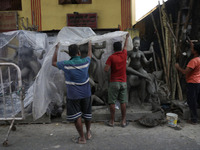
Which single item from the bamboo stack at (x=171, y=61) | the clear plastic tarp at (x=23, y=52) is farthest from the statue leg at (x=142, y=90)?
the clear plastic tarp at (x=23, y=52)

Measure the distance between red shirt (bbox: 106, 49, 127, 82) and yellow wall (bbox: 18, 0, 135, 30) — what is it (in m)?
4.97

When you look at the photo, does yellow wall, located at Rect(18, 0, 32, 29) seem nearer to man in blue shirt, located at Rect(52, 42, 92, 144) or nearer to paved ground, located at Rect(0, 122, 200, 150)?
paved ground, located at Rect(0, 122, 200, 150)

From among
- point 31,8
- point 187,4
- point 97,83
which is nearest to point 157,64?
point 187,4

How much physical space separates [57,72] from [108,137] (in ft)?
5.90

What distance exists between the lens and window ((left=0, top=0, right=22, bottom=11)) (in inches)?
312

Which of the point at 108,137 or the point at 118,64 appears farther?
the point at 118,64

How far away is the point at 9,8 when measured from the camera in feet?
26.0

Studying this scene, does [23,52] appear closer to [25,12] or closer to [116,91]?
[116,91]

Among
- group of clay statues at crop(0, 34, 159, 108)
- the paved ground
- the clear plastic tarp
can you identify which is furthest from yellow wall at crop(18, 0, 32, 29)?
the paved ground

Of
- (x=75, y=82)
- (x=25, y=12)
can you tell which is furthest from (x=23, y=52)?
(x=25, y=12)

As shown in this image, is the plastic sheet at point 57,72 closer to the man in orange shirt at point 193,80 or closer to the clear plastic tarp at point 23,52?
the clear plastic tarp at point 23,52

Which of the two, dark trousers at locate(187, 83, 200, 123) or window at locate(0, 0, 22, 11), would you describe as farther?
window at locate(0, 0, 22, 11)

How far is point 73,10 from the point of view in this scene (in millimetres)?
7914

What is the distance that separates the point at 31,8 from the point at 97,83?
18.9 ft
